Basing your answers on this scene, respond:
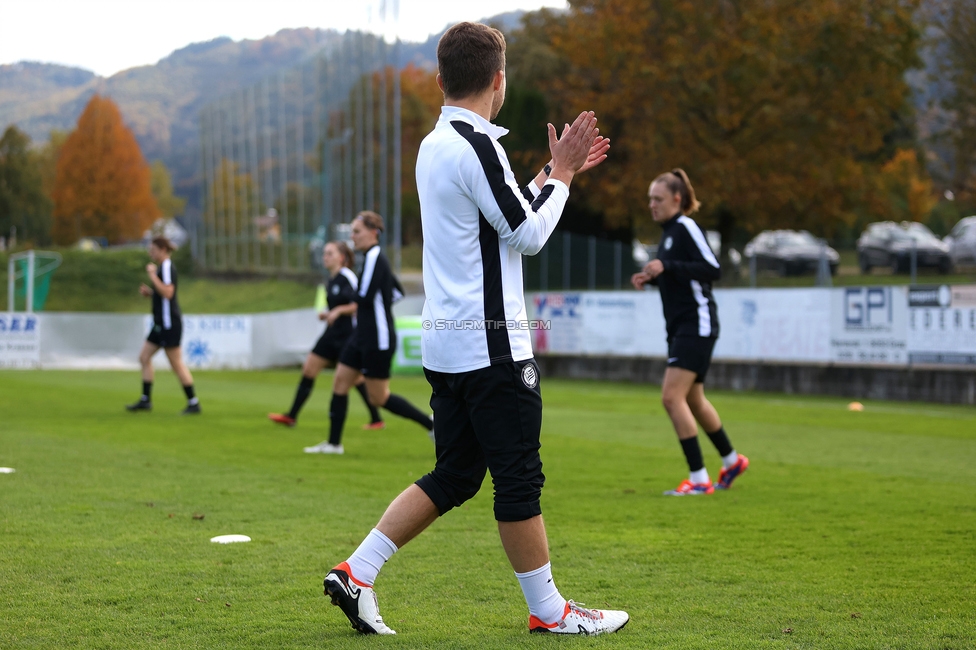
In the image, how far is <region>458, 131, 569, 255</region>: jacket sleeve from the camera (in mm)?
3635

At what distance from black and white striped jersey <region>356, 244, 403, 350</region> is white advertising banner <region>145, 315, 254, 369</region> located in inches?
609

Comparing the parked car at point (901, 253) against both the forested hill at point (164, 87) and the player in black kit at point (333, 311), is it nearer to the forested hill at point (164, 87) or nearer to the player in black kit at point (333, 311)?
the player in black kit at point (333, 311)

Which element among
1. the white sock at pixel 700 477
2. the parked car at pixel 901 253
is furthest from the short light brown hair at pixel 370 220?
the parked car at pixel 901 253

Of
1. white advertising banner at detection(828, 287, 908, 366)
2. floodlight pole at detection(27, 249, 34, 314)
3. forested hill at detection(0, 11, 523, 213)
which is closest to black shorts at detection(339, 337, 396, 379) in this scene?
white advertising banner at detection(828, 287, 908, 366)

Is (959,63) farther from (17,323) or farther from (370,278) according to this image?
(17,323)

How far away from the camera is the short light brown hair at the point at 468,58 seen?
375 centimetres

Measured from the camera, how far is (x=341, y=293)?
37.7 feet

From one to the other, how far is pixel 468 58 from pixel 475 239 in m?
0.65

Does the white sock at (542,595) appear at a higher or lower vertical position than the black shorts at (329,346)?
lower

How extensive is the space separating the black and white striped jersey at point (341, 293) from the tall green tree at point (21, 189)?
2298 inches

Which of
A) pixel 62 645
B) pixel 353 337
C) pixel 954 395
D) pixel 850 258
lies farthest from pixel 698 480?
pixel 850 258

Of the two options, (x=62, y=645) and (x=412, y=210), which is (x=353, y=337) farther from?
(x=412, y=210)

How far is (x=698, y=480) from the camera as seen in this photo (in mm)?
7559
